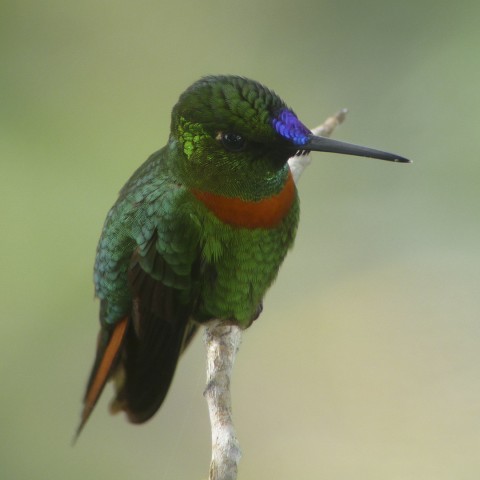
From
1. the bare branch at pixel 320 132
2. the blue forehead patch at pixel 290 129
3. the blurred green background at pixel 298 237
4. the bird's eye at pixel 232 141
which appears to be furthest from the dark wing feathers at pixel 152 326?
the blurred green background at pixel 298 237

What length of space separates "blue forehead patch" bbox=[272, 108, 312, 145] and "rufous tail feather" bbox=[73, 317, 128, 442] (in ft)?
2.46

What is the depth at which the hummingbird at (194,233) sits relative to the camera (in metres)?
2.32

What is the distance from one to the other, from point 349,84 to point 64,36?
1633 millimetres

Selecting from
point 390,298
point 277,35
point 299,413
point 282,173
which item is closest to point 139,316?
point 282,173

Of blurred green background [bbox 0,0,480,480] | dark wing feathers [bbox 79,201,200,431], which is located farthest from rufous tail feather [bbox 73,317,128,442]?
blurred green background [bbox 0,0,480,480]

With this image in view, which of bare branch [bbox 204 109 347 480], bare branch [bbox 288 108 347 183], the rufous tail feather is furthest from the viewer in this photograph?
bare branch [bbox 288 108 347 183]

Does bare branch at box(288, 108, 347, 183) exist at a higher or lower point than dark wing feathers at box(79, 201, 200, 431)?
higher

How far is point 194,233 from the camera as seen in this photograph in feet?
8.17

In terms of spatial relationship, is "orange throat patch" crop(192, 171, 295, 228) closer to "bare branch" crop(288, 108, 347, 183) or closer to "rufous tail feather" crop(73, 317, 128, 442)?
"bare branch" crop(288, 108, 347, 183)

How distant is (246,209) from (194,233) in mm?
156

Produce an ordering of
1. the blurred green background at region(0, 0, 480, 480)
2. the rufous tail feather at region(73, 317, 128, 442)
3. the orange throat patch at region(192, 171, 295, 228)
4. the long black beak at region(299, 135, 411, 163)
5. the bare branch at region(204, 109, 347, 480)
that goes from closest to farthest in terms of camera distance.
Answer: the bare branch at region(204, 109, 347, 480) → the long black beak at region(299, 135, 411, 163) → the orange throat patch at region(192, 171, 295, 228) → the rufous tail feather at region(73, 317, 128, 442) → the blurred green background at region(0, 0, 480, 480)

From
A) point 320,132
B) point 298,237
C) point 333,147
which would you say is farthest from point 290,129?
point 298,237

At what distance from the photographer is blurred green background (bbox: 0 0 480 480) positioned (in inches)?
153

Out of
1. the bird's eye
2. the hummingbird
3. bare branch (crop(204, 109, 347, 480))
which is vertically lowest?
bare branch (crop(204, 109, 347, 480))
